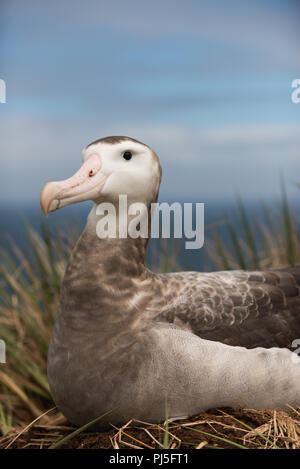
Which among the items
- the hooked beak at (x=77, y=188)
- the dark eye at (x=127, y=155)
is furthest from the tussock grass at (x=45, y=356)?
the dark eye at (x=127, y=155)

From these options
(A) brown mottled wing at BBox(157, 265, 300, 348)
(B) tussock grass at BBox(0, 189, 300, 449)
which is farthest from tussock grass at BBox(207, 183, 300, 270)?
(A) brown mottled wing at BBox(157, 265, 300, 348)

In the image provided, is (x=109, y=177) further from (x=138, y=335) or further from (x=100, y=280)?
(x=138, y=335)

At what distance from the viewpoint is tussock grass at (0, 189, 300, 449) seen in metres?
1.34

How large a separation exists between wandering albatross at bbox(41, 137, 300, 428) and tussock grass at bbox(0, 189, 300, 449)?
0.06m

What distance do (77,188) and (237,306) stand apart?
59cm

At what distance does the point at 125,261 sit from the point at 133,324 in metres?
0.18

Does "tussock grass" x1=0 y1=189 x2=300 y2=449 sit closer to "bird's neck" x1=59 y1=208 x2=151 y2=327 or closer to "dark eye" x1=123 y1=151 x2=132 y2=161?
"bird's neck" x1=59 y1=208 x2=151 y2=327

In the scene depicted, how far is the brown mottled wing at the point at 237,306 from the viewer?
4.85 feet

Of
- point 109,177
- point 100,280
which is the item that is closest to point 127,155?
point 109,177

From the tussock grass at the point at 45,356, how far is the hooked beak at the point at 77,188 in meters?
0.60

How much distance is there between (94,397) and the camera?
4.57 ft

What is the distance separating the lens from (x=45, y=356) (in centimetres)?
211

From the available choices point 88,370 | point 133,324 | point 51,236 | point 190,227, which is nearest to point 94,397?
point 88,370

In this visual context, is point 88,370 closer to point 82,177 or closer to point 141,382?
point 141,382
